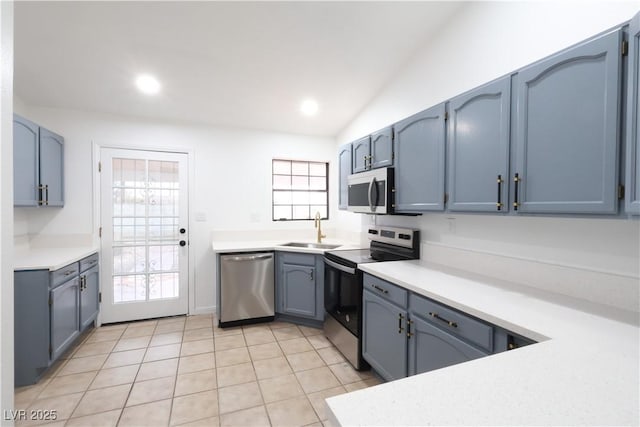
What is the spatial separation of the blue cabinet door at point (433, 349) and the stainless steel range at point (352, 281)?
616mm

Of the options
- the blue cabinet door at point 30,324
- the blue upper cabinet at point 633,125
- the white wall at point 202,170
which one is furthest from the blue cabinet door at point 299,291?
the blue upper cabinet at point 633,125

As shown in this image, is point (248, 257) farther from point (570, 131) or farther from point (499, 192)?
point (570, 131)

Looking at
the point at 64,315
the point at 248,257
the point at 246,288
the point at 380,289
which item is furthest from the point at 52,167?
the point at 380,289

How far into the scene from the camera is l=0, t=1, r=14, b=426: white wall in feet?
4.30

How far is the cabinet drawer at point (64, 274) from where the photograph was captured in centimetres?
220

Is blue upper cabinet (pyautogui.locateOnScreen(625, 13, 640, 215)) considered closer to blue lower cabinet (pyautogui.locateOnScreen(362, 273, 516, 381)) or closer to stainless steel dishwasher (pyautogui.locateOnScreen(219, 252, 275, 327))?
blue lower cabinet (pyautogui.locateOnScreen(362, 273, 516, 381))

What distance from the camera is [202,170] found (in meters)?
3.49

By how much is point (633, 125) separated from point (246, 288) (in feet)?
10.2

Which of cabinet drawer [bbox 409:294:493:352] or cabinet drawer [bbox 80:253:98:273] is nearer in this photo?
cabinet drawer [bbox 409:294:493:352]

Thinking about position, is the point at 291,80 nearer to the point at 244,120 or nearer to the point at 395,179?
the point at 244,120

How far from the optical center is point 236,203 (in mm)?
3639

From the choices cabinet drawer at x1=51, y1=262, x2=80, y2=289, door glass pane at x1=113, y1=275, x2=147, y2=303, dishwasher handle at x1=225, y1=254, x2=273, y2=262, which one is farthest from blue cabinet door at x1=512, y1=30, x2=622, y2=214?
door glass pane at x1=113, y1=275, x2=147, y2=303

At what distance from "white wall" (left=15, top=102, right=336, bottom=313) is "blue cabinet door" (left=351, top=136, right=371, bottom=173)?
1.17 meters

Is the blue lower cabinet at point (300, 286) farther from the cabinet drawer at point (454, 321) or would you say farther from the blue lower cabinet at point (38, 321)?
the blue lower cabinet at point (38, 321)
